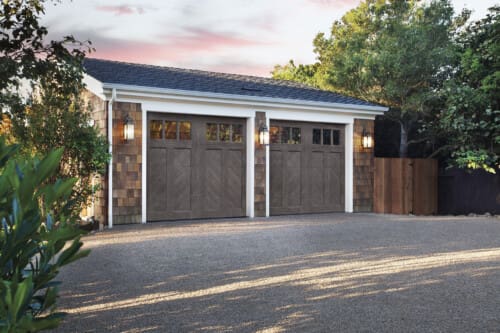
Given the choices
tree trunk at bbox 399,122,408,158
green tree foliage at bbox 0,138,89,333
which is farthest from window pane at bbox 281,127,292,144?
green tree foliage at bbox 0,138,89,333

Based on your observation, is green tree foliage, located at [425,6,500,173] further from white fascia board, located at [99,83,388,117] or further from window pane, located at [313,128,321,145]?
window pane, located at [313,128,321,145]

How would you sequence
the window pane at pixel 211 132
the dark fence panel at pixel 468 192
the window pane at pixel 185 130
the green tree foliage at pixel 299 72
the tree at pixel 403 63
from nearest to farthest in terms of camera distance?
the window pane at pixel 185 130 < the window pane at pixel 211 132 < the dark fence panel at pixel 468 192 < the tree at pixel 403 63 < the green tree foliage at pixel 299 72

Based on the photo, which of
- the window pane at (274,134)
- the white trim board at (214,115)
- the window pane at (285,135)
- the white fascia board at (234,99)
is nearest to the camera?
the white fascia board at (234,99)

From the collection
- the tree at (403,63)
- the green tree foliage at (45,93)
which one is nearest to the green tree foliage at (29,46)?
the green tree foliage at (45,93)

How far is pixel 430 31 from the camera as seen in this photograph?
15.2 metres

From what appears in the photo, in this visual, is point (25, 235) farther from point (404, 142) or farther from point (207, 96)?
point (404, 142)

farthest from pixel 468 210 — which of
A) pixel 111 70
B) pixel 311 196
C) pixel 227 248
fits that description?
pixel 111 70

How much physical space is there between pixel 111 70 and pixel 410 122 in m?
8.97

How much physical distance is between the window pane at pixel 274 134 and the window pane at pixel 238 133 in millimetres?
738

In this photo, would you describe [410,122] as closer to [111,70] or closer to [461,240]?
[461,240]

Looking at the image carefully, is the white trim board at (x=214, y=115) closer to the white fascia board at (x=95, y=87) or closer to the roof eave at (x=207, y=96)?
Result: the roof eave at (x=207, y=96)

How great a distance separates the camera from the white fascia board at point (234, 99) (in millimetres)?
9526

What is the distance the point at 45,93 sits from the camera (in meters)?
8.56

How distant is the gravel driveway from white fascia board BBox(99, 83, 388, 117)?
2.65 meters
